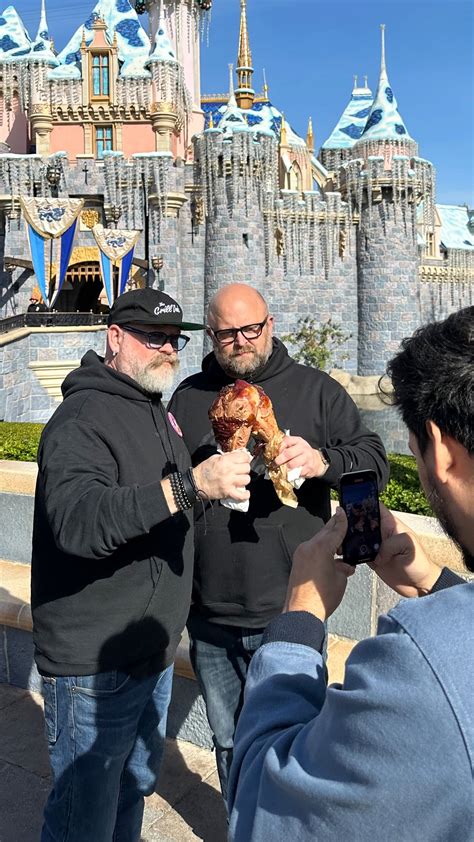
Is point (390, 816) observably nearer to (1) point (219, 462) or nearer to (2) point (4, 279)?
(1) point (219, 462)

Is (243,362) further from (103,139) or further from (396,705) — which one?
(103,139)

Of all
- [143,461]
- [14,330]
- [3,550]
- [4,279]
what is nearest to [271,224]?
[4,279]

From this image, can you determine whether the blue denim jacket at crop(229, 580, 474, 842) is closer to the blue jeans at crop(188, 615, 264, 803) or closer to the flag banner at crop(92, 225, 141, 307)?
the blue jeans at crop(188, 615, 264, 803)

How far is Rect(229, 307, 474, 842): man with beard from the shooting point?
84 cm

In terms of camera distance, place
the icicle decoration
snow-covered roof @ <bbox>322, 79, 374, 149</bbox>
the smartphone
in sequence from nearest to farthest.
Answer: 1. the smartphone
2. the icicle decoration
3. snow-covered roof @ <bbox>322, 79, 374, 149</bbox>

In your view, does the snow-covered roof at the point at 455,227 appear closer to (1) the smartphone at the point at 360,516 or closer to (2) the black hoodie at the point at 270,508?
(2) the black hoodie at the point at 270,508

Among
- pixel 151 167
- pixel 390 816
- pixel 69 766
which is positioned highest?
pixel 151 167

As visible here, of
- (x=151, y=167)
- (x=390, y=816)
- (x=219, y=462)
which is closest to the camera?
(x=390, y=816)

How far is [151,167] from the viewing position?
24891 mm

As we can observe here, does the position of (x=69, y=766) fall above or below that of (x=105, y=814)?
above

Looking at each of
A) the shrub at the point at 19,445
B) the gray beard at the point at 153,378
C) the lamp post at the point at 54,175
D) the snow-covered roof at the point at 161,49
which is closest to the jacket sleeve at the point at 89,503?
the gray beard at the point at 153,378

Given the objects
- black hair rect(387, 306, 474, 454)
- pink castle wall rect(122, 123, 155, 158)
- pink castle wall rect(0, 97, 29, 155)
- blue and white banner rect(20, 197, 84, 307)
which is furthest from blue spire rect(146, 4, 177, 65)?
black hair rect(387, 306, 474, 454)

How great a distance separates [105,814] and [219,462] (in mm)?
1091

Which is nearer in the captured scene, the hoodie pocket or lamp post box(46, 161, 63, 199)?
the hoodie pocket
